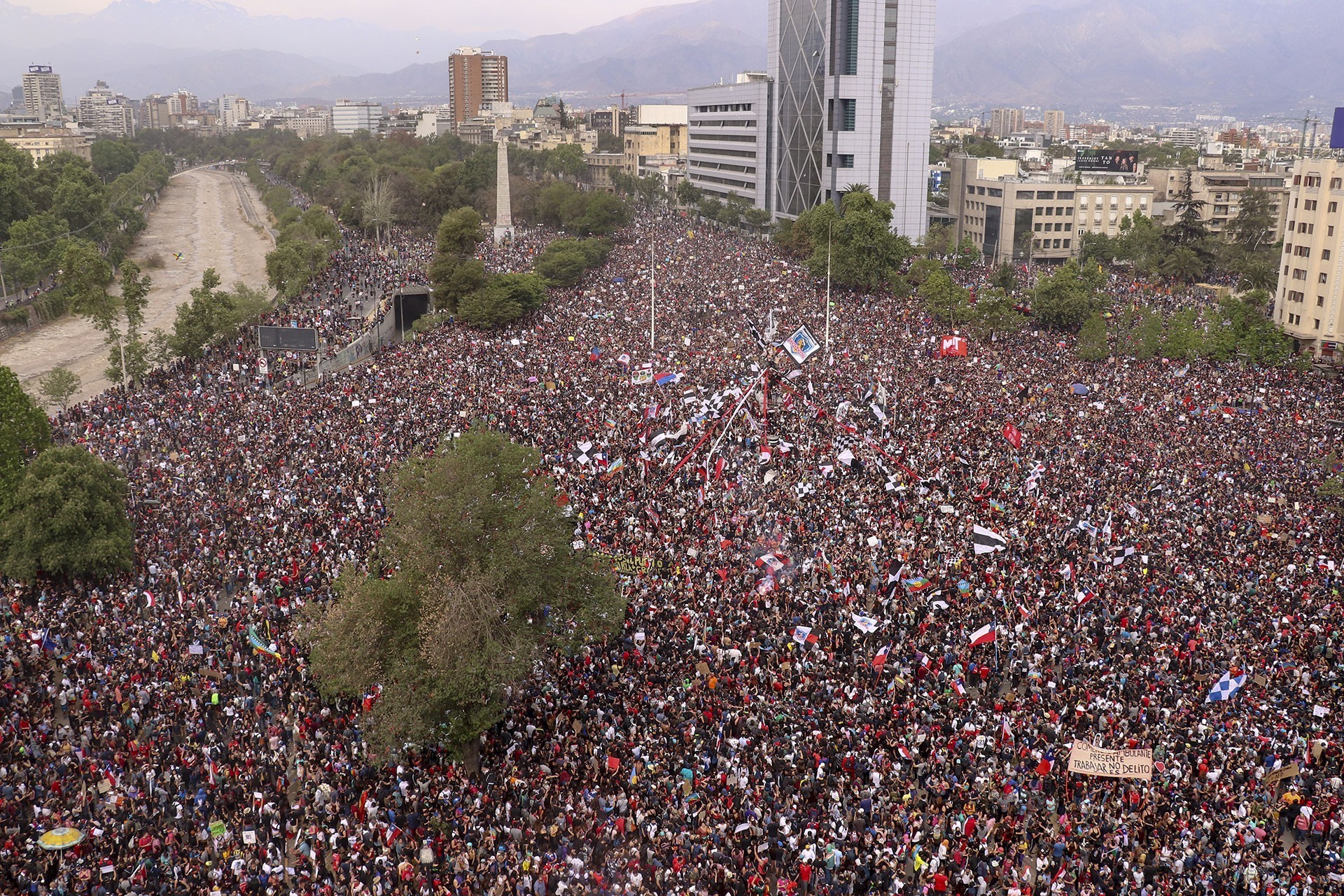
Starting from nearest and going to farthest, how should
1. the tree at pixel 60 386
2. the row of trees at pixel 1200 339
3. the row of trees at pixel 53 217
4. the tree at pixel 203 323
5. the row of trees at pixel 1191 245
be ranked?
the tree at pixel 60 386
the row of trees at pixel 1200 339
the tree at pixel 203 323
the row of trees at pixel 1191 245
the row of trees at pixel 53 217

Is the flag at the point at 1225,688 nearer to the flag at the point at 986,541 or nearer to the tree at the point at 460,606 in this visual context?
the flag at the point at 986,541

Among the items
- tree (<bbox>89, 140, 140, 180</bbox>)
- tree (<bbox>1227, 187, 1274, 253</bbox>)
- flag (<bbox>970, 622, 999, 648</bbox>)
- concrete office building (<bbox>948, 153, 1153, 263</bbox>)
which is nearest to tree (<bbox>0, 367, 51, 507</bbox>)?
flag (<bbox>970, 622, 999, 648</bbox>)

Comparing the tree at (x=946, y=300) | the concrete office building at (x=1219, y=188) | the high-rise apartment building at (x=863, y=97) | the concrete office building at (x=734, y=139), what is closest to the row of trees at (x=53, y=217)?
the tree at (x=946, y=300)

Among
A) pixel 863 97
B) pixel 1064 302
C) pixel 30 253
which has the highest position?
pixel 863 97

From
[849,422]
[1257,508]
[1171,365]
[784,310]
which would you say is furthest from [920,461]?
[784,310]

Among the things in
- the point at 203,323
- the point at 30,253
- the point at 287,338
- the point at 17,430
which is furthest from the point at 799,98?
the point at 17,430

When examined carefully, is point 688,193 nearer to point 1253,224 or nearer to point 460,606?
point 1253,224

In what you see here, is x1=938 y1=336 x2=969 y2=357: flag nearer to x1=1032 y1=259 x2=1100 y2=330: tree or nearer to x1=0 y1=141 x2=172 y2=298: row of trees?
x1=1032 y1=259 x2=1100 y2=330: tree
